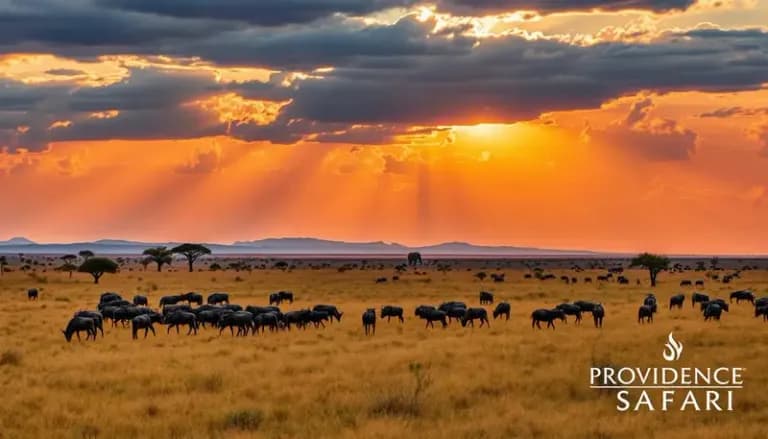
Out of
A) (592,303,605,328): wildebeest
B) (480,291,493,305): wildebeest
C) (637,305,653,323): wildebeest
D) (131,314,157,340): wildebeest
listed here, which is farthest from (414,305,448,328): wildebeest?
(480,291,493,305): wildebeest

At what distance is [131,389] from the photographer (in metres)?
23.4

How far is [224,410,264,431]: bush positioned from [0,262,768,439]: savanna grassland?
0.13 feet

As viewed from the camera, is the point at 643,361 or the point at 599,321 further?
the point at 599,321

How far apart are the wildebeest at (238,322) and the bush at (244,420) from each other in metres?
19.0

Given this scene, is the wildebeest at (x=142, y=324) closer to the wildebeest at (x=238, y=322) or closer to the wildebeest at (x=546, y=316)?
the wildebeest at (x=238, y=322)

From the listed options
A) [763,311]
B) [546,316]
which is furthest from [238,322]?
[763,311]

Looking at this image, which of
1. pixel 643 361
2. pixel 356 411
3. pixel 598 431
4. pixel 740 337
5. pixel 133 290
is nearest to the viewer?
pixel 598 431

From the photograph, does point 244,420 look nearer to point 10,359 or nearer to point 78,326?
point 10,359

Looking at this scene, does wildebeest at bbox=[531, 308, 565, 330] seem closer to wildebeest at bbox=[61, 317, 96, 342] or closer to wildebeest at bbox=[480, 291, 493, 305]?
wildebeest at bbox=[480, 291, 493, 305]

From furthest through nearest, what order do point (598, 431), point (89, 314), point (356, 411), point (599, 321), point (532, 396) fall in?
point (599, 321), point (89, 314), point (532, 396), point (356, 411), point (598, 431)

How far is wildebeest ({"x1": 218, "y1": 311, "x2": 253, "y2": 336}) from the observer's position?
38.7 m

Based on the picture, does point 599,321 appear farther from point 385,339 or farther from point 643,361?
point 643,361

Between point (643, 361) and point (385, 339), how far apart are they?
1095 cm

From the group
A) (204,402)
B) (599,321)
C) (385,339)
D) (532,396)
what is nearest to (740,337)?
(599,321)
